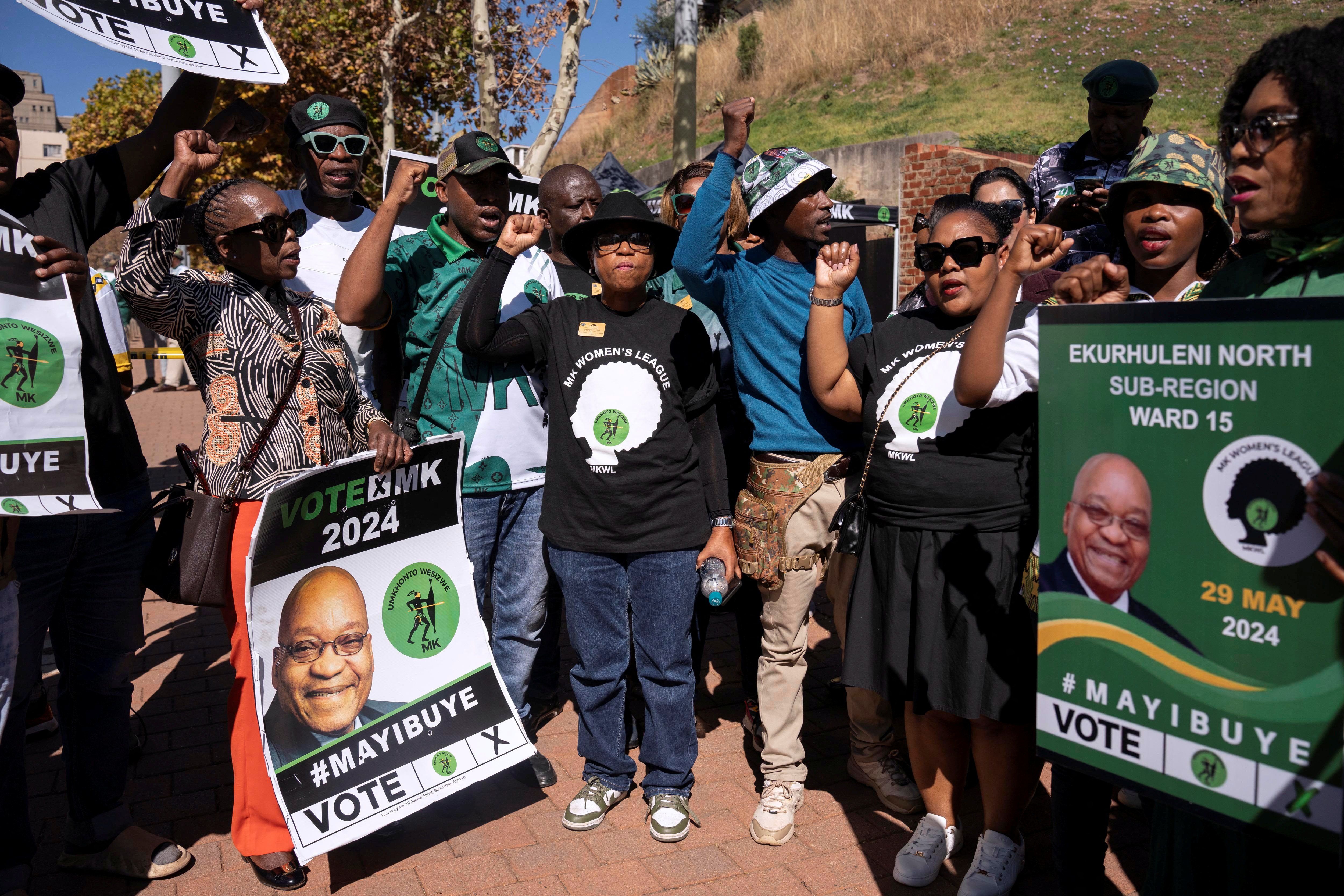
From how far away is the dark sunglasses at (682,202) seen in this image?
15.4 ft

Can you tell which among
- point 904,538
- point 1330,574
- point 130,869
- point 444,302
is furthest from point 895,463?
point 130,869

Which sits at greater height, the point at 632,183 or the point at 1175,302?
the point at 632,183

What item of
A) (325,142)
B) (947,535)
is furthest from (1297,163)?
(325,142)

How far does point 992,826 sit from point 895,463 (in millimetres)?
1189

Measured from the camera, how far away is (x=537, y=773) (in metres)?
3.84

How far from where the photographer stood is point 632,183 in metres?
7.71

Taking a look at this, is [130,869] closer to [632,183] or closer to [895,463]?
[895,463]

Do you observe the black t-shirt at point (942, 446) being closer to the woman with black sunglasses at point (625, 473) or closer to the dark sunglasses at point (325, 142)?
the woman with black sunglasses at point (625, 473)

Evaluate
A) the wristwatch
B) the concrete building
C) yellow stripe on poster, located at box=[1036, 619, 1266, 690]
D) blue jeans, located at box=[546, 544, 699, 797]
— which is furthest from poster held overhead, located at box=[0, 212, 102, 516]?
the concrete building

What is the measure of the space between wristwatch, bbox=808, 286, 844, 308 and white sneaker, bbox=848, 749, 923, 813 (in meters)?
1.78

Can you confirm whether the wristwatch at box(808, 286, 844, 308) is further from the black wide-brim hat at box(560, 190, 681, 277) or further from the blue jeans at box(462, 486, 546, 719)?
the blue jeans at box(462, 486, 546, 719)

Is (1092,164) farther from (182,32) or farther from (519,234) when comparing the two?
(182,32)

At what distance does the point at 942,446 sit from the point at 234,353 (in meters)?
2.22

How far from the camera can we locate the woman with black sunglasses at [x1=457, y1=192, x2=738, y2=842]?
3391mm
